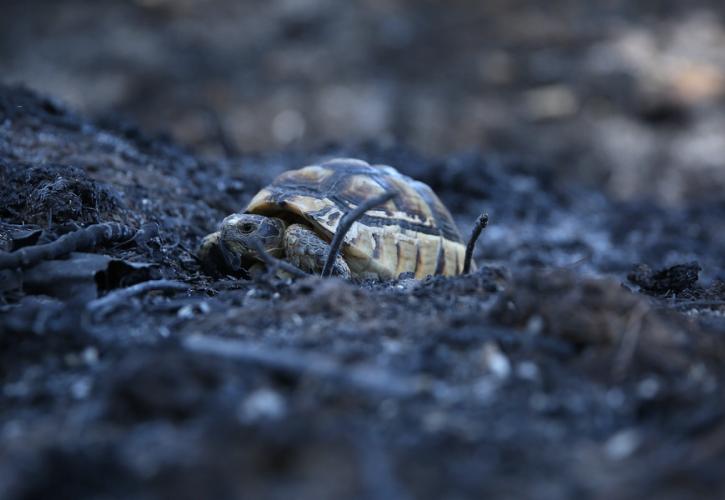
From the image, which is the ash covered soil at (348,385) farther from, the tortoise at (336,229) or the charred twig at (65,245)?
the tortoise at (336,229)

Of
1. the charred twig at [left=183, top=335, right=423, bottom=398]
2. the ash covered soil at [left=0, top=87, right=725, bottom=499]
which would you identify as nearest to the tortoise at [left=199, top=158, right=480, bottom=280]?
the ash covered soil at [left=0, top=87, right=725, bottom=499]

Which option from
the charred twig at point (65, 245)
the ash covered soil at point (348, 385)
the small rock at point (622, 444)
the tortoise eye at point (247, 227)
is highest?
the charred twig at point (65, 245)

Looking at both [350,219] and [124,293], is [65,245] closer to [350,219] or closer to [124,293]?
[124,293]

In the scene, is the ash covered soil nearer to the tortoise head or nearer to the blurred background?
the tortoise head

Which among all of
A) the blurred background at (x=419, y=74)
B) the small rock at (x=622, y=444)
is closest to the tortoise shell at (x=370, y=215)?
the small rock at (x=622, y=444)

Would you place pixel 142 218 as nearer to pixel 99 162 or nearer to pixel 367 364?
pixel 99 162

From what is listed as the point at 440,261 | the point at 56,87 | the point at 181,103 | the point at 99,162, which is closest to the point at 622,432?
the point at 440,261

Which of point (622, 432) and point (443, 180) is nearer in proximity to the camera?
point (622, 432)
